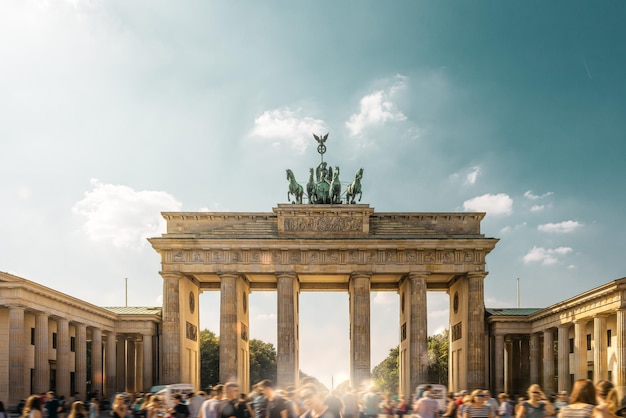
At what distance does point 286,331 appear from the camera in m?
61.8

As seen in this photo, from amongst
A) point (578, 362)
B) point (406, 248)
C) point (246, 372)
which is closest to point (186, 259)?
point (246, 372)

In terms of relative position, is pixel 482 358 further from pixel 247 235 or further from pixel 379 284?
pixel 247 235

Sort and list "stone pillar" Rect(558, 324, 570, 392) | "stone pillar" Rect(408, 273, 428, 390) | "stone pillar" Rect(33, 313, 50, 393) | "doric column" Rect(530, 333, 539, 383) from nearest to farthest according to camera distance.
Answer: "stone pillar" Rect(33, 313, 50, 393) < "stone pillar" Rect(558, 324, 570, 392) < "stone pillar" Rect(408, 273, 428, 390) < "doric column" Rect(530, 333, 539, 383)

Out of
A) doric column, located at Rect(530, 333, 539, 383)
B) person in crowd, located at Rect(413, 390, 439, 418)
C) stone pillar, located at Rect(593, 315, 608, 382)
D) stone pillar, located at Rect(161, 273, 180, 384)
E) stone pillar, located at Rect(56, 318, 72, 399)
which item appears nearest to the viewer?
person in crowd, located at Rect(413, 390, 439, 418)

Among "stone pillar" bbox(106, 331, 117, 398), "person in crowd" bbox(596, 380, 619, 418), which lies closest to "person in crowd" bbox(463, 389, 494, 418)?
"person in crowd" bbox(596, 380, 619, 418)

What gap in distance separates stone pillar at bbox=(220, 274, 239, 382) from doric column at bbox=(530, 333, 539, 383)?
27070mm

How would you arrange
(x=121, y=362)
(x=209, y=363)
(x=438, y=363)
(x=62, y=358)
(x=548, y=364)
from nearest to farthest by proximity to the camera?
(x=62, y=358) → (x=548, y=364) → (x=121, y=362) → (x=209, y=363) → (x=438, y=363)

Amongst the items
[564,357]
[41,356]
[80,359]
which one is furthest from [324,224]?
[41,356]

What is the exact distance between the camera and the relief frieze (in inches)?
2486

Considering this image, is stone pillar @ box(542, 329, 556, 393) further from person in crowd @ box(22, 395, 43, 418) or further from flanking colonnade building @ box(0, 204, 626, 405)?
person in crowd @ box(22, 395, 43, 418)

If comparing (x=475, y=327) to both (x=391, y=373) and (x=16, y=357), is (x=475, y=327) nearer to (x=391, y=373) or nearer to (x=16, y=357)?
(x=16, y=357)

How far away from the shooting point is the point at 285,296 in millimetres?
62000

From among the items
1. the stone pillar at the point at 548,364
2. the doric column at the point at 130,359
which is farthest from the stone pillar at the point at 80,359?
the stone pillar at the point at 548,364

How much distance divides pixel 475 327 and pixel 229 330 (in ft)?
72.3
